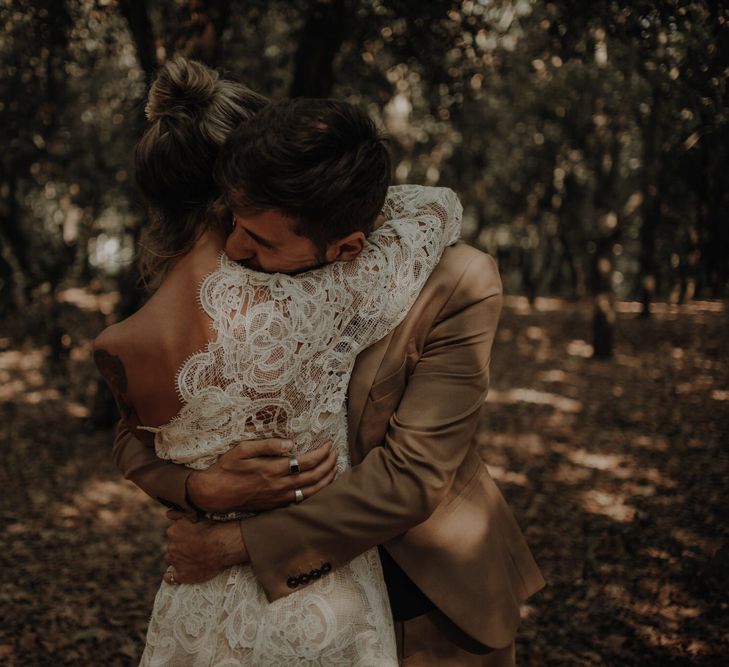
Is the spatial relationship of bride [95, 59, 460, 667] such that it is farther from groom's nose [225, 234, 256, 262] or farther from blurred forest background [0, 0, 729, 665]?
blurred forest background [0, 0, 729, 665]

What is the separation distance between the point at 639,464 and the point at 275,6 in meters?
6.43

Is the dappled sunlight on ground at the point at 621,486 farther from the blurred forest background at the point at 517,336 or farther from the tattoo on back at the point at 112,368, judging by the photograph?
the tattoo on back at the point at 112,368

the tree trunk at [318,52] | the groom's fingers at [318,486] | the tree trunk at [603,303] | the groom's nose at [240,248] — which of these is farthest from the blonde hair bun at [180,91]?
the tree trunk at [603,303]

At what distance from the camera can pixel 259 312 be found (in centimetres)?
154

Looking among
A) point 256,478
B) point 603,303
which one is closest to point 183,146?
point 256,478

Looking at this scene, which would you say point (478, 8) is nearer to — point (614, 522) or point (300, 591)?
point (614, 522)

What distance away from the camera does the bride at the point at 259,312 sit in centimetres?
150

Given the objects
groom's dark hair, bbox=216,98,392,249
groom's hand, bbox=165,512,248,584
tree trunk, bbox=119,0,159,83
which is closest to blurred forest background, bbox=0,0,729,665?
tree trunk, bbox=119,0,159,83

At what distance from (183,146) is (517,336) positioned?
1339 cm

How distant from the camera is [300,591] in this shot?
1657 millimetres

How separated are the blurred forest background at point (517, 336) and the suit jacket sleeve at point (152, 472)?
1.21m

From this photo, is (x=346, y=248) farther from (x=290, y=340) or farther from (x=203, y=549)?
(x=203, y=549)

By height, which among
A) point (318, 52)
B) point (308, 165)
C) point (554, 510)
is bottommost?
point (554, 510)

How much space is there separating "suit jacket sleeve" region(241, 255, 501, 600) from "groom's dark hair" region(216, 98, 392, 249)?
441 mm
